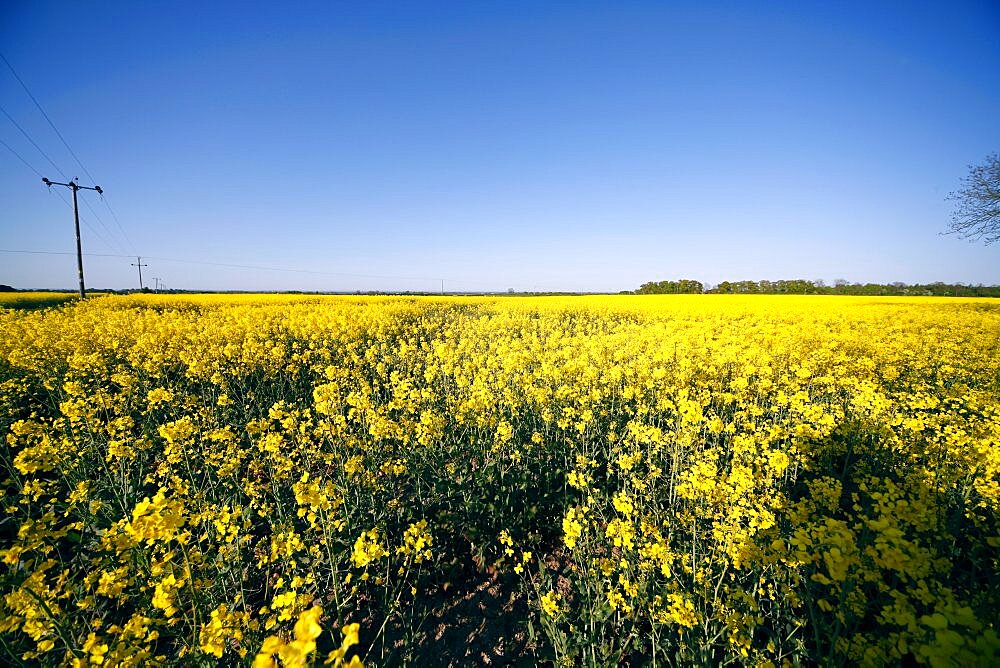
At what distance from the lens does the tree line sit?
42.3 m

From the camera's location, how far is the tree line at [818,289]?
139 ft

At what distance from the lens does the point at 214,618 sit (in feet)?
6.76

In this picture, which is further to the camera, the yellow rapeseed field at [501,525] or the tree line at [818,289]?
the tree line at [818,289]

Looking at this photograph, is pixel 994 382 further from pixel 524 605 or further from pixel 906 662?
pixel 524 605

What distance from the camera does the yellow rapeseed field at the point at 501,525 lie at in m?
2.30

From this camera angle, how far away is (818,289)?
152 ft

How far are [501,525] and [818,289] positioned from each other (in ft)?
196

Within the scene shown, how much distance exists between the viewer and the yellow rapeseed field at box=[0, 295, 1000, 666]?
2305mm

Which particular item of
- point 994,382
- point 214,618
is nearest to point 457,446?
point 214,618

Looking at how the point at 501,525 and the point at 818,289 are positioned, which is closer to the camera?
the point at 501,525

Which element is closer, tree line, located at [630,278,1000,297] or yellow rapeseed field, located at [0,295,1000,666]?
yellow rapeseed field, located at [0,295,1000,666]

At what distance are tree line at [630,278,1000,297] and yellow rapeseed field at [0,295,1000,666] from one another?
4902 cm

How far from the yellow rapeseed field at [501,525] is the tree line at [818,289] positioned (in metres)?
49.0

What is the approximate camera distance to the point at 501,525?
4.41m
